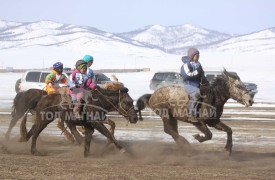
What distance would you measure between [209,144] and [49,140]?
513cm

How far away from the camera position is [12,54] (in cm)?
11031

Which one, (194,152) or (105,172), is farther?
(194,152)

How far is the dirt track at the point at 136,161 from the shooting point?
33.5ft

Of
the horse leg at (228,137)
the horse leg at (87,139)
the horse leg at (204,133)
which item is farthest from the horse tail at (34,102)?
the horse leg at (228,137)

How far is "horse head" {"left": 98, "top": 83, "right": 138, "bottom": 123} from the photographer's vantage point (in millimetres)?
13180

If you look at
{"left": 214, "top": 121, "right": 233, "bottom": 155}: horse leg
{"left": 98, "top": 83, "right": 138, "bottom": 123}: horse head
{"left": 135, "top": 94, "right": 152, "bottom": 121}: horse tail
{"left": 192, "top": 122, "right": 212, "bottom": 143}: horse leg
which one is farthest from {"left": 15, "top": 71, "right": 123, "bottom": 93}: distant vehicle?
{"left": 214, "top": 121, "right": 233, "bottom": 155}: horse leg

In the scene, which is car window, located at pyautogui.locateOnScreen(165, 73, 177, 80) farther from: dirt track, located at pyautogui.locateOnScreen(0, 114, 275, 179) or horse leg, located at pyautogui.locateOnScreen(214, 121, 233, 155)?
horse leg, located at pyautogui.locateOnScreen(214, 121, 233, 155)

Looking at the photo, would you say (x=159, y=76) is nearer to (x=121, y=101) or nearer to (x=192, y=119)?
(x=192, y=119)

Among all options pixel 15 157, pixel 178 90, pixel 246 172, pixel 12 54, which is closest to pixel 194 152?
pixel 178 90

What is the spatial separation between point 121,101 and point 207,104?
2.19 meters

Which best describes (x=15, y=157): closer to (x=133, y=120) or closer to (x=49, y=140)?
(x=133, y=120)

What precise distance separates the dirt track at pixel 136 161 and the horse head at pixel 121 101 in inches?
38.9

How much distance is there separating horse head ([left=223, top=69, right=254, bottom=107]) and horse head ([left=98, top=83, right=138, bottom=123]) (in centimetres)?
260

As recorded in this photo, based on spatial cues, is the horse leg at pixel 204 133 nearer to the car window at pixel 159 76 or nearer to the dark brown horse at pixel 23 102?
the dark brown horse at pixel 23 102
